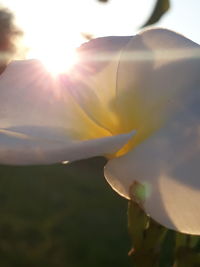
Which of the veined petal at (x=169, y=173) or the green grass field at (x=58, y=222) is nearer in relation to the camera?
the veined petal at (x=169, y=173)

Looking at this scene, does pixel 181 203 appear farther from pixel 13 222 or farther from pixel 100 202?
pixel 100 202

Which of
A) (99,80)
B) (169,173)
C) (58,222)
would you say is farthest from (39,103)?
(58,222)

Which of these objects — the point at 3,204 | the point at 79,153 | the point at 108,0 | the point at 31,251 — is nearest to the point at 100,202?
the point at 3,204

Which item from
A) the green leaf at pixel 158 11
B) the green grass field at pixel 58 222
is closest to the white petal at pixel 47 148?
the green leaf at pixel 158 11

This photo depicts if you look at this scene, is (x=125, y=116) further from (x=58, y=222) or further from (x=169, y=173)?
(x=58, y=222)

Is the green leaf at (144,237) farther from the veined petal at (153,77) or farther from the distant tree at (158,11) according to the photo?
the distant tree at (158,11)
